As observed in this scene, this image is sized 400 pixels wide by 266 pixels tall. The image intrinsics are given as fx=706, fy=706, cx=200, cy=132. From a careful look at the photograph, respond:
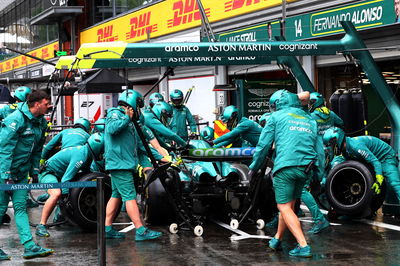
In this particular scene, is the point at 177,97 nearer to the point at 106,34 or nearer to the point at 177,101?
the point at 177,101

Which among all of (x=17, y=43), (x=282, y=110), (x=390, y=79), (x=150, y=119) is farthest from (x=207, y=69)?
(x=17, y=43)

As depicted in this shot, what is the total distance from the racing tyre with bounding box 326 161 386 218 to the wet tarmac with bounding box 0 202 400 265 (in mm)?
221

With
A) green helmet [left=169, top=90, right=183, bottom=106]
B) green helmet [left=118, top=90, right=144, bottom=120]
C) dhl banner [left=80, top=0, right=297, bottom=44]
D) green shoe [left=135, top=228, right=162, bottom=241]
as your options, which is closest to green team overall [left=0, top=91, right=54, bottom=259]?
green helmet [left=118, top=90, right=144, bottom=120]

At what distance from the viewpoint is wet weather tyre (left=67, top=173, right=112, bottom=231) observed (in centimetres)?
960

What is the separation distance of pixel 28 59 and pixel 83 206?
37.0 metres

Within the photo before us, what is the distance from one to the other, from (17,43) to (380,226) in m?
47.6

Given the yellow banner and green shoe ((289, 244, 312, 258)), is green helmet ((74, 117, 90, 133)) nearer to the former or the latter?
green shoe ((289, 244, 312, 258))

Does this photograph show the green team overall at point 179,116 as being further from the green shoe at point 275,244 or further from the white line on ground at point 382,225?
the green shoe at point 275,244

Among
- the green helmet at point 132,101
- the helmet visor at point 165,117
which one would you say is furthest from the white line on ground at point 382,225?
the helmet visor at point 165,117

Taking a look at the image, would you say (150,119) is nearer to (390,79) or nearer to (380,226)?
(380,226)

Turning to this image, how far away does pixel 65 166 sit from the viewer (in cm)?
1008

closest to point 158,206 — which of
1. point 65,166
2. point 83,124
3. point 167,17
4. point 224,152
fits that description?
point 224,152

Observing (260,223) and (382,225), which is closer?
(260,223)

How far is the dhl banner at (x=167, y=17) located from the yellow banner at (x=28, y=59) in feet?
26.6
